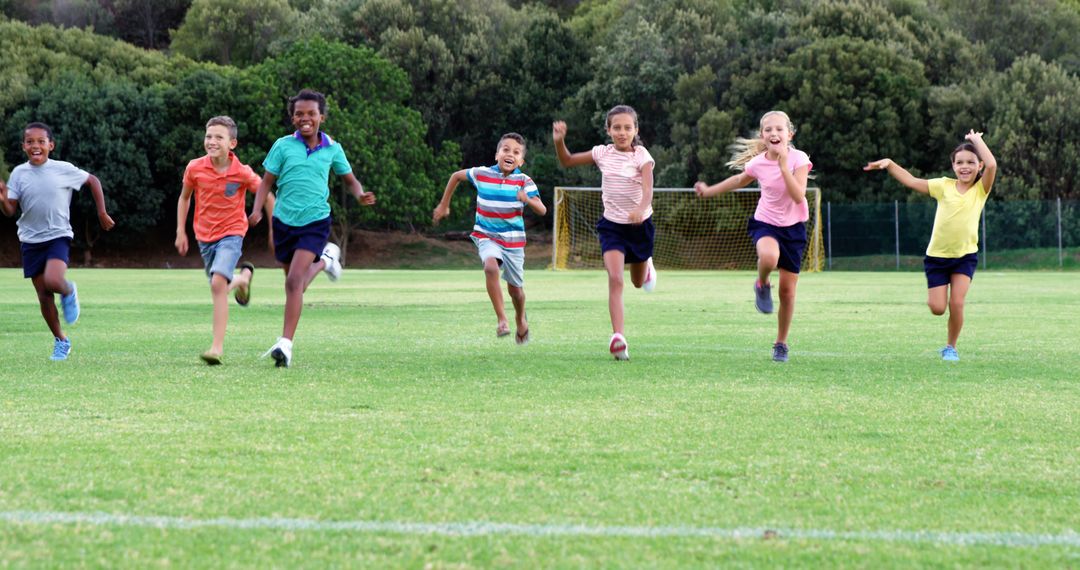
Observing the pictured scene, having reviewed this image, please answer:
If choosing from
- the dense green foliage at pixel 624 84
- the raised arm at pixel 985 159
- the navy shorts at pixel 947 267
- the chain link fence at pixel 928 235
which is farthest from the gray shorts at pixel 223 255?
the dense green foliage at pixel 624 84

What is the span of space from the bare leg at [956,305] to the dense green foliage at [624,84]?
40.2m

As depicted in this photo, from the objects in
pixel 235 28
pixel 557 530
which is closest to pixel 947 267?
pixel 557 530

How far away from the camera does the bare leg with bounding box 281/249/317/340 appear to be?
30.0 ft

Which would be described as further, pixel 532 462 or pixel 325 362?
pixel 325 362

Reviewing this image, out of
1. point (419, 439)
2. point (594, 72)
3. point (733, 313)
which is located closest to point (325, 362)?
point (419, 439)

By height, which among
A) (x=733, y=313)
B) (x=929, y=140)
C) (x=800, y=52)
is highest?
(x=800, y=52)

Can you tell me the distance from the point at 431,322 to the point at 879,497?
10803 mm

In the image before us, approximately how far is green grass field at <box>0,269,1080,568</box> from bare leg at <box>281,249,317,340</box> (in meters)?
0.38

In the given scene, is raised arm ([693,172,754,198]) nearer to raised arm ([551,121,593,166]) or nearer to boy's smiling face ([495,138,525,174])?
raised arm ([551,121,593,166])

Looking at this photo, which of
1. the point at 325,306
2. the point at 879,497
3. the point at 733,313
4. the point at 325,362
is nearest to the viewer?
the point at 879,497

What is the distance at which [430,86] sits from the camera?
61125mm

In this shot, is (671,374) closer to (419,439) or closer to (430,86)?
(419,439)

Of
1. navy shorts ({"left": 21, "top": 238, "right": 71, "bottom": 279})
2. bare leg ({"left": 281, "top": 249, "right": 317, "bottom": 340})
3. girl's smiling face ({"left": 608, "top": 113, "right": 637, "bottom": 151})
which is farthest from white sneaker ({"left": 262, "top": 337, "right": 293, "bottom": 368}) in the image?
girl's smiling face ({"left": 608, "top": 113, "right": 637, "bottom": 151})

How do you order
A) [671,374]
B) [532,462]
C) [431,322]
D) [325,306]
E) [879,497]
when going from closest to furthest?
[879,497]
[532,462]
[671,374]
[431,322]
[325,306]
